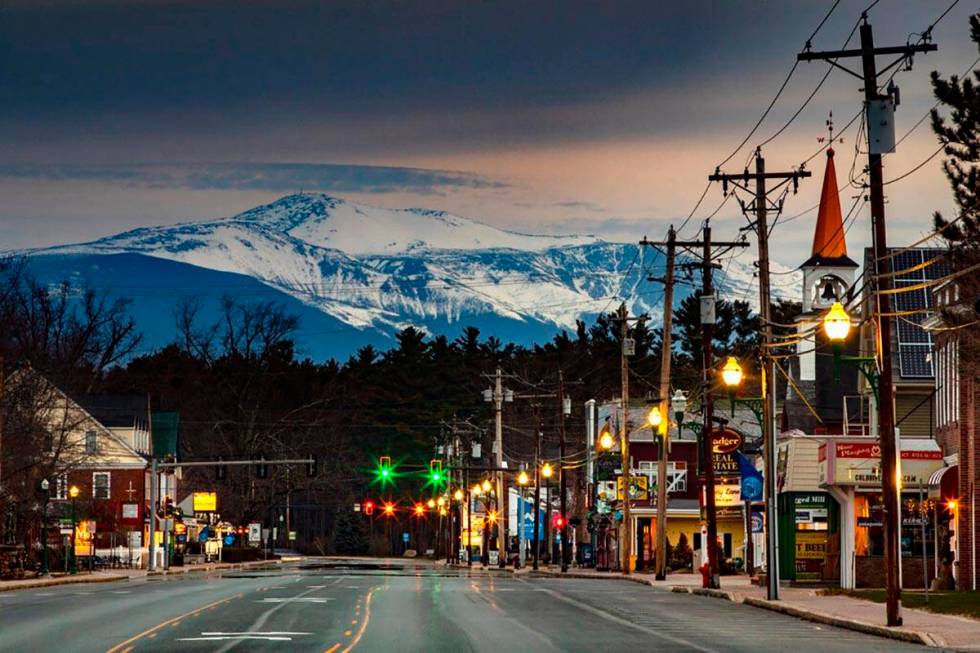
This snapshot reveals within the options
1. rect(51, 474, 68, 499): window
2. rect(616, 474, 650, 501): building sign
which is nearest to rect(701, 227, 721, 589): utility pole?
rect(616, 474, 650, 501): building sign

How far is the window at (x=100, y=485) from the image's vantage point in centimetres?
11388

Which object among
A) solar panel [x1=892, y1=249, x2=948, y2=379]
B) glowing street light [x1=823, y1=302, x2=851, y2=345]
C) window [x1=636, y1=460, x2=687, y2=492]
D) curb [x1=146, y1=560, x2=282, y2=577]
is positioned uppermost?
solar panel [x1=892, y1=249, x2=948, y2=379]

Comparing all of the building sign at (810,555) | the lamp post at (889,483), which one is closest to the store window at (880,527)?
the building sign at (810,555)

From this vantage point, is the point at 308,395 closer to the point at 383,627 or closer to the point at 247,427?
the point at 247,427

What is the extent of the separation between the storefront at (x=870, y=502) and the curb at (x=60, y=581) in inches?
1158

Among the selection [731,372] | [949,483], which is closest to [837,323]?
[731,372]

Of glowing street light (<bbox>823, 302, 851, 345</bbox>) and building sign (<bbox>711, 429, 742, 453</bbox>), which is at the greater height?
glowing street light (<bbox>823, 302, 851, 345</bbox>)

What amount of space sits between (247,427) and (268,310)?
11.3m

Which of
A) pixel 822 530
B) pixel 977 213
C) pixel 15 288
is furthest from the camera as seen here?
pixel 15 288

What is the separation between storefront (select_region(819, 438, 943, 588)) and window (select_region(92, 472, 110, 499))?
65513 mm

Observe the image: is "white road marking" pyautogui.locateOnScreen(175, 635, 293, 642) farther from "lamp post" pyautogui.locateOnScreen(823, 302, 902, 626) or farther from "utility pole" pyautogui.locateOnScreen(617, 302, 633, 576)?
"utility pole" pyautogui.locateOnScreen(617, 302, 633, 576)

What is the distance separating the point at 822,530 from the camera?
6300cm

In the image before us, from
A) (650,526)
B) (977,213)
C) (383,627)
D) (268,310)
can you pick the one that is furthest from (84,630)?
(268,310)

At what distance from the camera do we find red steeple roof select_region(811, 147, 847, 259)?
3959 inches
